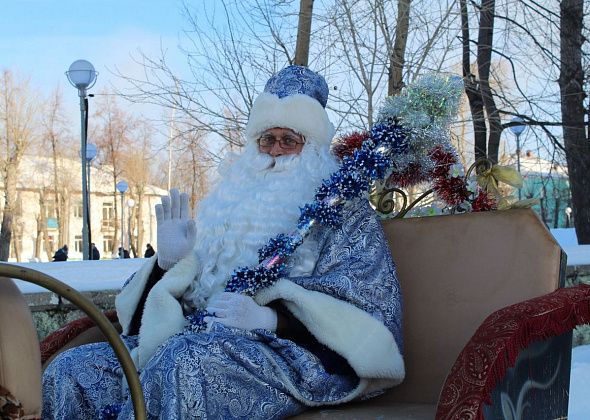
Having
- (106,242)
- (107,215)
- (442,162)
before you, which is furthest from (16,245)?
(442,162)

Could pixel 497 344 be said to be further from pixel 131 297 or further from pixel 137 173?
pixel 137 173

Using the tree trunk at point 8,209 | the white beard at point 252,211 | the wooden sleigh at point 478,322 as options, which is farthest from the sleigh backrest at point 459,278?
the tree trunk at point 8,209

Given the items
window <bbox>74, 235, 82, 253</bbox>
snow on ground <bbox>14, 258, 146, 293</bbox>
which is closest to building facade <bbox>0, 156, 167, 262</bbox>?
window <bbox>74, 235, 82, 253</bbox>

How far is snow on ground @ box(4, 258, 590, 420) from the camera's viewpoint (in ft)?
16.7

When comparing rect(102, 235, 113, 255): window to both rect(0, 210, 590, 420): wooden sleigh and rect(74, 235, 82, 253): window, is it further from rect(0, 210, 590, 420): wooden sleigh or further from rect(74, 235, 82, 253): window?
rect(0, 210, 590, 420): wooden sleigh

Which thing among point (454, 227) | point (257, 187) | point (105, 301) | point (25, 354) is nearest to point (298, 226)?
point (257, 187)

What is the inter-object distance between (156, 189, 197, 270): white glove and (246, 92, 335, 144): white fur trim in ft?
1.85

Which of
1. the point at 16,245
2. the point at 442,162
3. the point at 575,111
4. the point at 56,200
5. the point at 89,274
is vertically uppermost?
the point at 575,111

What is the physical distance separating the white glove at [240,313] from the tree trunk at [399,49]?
515cm

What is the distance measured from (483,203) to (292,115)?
868 millimetres

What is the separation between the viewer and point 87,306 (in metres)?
1.60

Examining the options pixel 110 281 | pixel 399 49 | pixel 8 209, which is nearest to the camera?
pixel 110 281

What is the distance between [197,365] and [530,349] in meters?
1.04

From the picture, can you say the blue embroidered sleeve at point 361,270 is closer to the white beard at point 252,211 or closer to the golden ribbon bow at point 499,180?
the white beard at point 252,211
